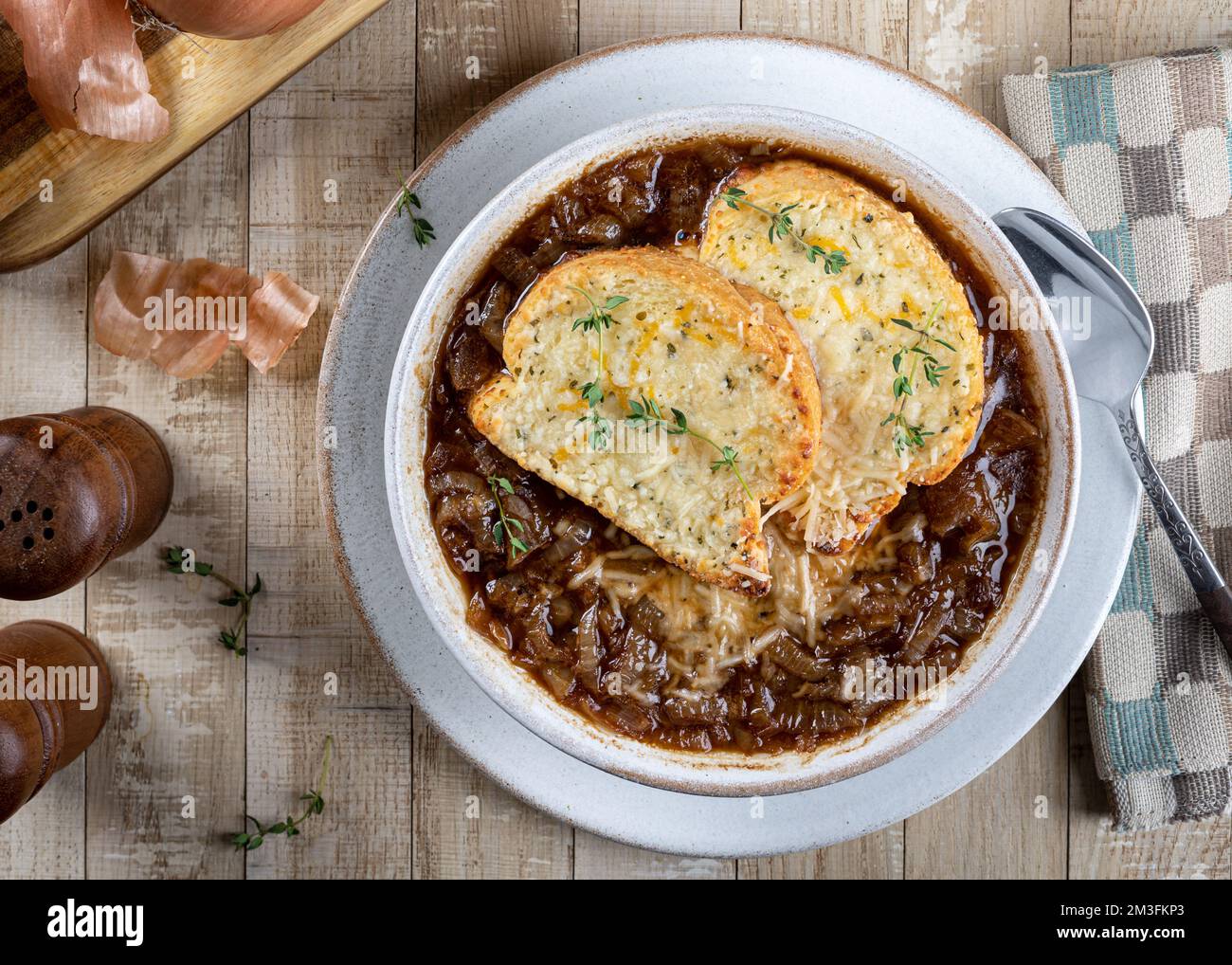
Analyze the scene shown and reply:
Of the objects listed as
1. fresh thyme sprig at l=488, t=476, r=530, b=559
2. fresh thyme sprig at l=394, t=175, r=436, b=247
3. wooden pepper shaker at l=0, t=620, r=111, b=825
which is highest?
fresh thyme sprig at l=394, t=175, r=436, b=247

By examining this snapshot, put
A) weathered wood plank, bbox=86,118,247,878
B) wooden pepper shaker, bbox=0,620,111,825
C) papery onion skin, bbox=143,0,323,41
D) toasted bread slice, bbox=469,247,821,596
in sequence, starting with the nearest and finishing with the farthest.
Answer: toasted bread slice, bbox=469,247,821,596 → papery onion skin, bbox=143,0,323,41 → wooden pepper shaker, bbox=0,620,111,825 → weathered wood plank, bbox=86,118,247,878

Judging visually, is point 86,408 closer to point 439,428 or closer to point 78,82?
point 78,82

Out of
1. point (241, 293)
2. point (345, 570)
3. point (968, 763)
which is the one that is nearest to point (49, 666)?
point (345, 570)

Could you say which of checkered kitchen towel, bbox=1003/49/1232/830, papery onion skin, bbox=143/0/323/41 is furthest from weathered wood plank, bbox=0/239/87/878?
checkered kitchen towel, bbox=1003/49/1232/830

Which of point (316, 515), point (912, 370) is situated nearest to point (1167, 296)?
point (912, 370)

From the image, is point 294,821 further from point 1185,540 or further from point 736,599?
point 1185,540

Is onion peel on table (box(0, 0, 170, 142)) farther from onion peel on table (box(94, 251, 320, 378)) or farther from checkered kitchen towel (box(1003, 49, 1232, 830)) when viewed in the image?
checkered kitchen towel (box(1003, 49, 1232, 830))
